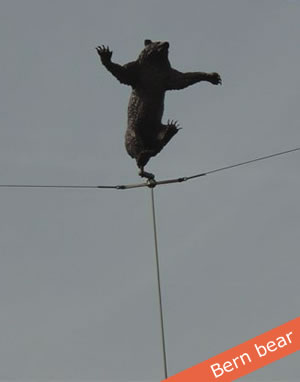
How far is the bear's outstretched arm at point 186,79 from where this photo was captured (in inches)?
334

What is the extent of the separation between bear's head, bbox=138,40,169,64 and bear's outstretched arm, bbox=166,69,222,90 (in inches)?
8.0

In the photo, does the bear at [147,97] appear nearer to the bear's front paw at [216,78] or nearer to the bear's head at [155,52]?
the bear's head at [155,52]

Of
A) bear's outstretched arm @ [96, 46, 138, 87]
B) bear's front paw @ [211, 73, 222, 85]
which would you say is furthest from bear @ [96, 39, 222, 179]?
bear's front paw @ [211, 73, 222, 85]

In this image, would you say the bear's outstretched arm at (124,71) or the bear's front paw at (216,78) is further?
the bear's front paw at (216,78)

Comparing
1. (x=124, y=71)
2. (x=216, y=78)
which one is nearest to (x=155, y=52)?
(x=124, y=71)

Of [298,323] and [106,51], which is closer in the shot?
[106,51]

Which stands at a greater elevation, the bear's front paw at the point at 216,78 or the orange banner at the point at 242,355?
the bear's front paw at the point at 216,78

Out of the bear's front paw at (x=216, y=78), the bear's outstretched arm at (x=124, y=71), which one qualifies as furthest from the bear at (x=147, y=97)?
the bear's front paw at (x=216, y=78)

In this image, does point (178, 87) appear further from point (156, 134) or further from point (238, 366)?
point (238, 366)

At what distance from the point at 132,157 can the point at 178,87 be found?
33.3 inches

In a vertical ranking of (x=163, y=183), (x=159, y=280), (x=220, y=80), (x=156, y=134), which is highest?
(x=220, y=80)

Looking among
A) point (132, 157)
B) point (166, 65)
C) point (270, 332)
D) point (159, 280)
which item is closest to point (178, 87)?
point (166, 65)

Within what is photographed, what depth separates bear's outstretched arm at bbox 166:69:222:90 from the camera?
27.8 ft

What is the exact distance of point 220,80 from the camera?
8.56 m
